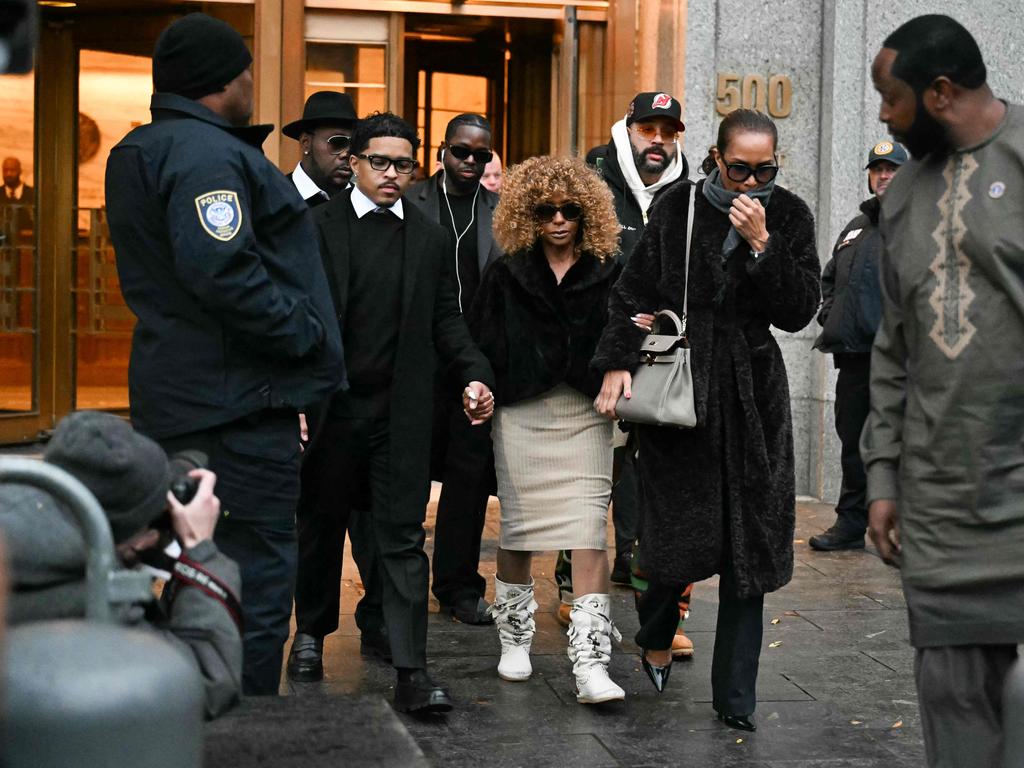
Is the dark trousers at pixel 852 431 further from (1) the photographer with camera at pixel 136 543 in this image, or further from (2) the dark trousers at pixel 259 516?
(1) the photographer with camera at pixel 136 543

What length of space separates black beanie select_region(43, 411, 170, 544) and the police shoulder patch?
1509mm

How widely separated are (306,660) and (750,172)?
8.00 ft

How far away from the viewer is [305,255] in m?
4.65

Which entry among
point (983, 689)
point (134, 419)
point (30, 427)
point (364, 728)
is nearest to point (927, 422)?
point (983, 689)

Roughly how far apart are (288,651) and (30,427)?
5.59 metres

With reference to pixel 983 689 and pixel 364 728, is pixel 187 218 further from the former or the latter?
pixel 983 689

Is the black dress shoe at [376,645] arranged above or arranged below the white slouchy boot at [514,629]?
below

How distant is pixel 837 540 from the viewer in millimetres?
8867

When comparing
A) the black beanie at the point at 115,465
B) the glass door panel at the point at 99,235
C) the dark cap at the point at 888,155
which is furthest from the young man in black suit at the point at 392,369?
the glass door panel at the point at 99,235

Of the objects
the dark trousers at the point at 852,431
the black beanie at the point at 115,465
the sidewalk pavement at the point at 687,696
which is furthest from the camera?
the dark trousers at the point at 852,431

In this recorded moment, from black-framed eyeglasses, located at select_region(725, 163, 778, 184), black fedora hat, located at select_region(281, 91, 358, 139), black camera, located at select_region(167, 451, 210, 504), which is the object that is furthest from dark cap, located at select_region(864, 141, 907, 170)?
black camera, located at select_region(167, 451, 210, 504)

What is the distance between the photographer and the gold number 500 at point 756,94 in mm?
10320

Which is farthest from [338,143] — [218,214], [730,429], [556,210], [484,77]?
[484,77]

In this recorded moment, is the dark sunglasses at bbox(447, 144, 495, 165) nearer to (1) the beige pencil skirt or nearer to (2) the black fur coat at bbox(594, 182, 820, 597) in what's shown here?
(1) the beige pencil skirt
